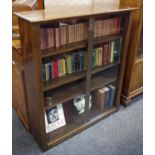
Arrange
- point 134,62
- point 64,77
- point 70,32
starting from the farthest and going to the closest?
point 134,62, point 64,77, point 70,32

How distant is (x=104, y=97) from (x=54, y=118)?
2.13 feet

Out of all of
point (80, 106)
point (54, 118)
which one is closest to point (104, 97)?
point (80, 106)

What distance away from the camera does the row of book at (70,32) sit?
141cm

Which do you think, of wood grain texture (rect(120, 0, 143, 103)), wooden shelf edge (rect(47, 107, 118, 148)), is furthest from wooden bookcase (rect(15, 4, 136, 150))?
wood grain texture (rect(120, 0, 143, 103))

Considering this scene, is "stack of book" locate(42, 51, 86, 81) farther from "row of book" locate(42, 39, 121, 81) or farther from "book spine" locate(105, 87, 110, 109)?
"book spine" locate(105, 87, 110, 109)

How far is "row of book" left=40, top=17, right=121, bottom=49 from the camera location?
1.41 meters

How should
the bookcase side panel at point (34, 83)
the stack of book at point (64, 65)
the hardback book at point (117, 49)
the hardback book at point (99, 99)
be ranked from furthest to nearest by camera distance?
the hardback book at point (99, 99) < the hardback book at point (117, 49) < the stack of book at point (64, 65) < the bookcase side panel at point (34, 83)

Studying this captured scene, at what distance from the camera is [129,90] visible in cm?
221

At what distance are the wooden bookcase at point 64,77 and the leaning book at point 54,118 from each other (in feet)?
0.19

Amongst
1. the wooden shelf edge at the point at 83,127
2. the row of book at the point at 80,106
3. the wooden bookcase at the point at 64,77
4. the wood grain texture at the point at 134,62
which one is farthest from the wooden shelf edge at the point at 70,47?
the wooden shelf edge at the point at 83,127

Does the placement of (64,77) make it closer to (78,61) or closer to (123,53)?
(78,61)

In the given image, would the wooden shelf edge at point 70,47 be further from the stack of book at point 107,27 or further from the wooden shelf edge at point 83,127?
the wooden shelf edge at point 83,127

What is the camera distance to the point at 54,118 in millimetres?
1785
